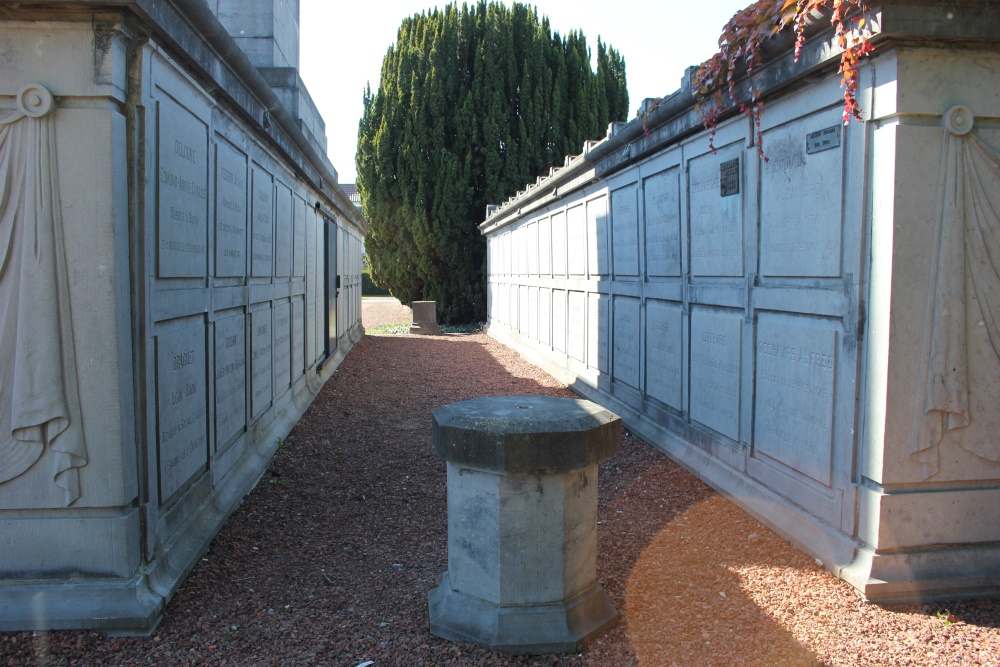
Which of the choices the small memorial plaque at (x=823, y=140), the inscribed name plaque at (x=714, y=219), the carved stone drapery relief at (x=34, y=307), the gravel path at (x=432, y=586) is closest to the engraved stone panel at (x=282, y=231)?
the gravel path at (x=432, y=586)

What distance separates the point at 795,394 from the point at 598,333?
4134mm

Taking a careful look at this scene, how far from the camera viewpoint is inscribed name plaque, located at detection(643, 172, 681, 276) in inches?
223

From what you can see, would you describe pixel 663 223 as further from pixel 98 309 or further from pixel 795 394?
pixel 98 309

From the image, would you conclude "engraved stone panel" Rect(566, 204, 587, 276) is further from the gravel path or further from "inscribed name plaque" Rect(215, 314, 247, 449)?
"inscribed name plaque" Rect(215, 314, 247, 449)

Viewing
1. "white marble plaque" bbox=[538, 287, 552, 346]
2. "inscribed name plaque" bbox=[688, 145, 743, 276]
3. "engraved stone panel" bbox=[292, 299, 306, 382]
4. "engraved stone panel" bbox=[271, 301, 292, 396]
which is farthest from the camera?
"white marble plaque" bbox=[538, 287, 552, 346]

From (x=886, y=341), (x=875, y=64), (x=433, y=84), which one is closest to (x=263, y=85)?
(x=875, y=64)

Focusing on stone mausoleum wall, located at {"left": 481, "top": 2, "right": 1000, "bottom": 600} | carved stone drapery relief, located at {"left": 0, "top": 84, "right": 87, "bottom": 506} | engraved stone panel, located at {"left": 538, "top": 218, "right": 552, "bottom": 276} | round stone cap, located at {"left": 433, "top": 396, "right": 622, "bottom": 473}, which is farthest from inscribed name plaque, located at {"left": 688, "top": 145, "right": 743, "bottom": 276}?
engraved stone panel, located at {"left": 538, "top": 218, "right": 552, "bottom": 276}

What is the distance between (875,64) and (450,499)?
2702 mm

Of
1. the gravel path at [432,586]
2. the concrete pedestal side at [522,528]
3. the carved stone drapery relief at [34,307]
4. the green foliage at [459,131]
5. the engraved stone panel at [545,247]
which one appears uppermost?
the green foliage at [459,131]

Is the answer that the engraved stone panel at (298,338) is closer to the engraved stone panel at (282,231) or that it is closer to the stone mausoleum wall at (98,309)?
the engraved stone panel at (282,231)

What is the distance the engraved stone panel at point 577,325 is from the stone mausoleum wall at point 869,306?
3.56 meters

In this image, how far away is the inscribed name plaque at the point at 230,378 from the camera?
447cm

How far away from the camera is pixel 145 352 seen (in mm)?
3186

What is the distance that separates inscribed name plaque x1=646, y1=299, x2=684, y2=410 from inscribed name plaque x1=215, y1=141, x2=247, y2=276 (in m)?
3.28
